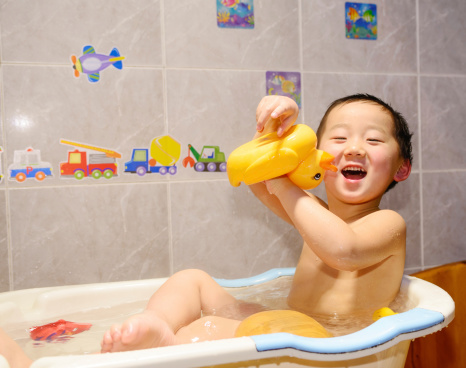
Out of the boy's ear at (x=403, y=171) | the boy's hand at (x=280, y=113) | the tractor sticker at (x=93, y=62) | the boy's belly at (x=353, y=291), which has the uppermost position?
the tractor sticker at (x=93, y=62)

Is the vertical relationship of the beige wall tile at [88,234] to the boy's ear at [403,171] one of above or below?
below

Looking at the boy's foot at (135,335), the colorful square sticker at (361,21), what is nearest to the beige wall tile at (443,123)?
the colorful square sticker at (361,21)

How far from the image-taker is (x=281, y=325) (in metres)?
0.81

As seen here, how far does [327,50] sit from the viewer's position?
1.51m

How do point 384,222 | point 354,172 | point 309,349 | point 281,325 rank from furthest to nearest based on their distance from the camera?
point 354,172, point 384,222, point 281,325, point 309,349

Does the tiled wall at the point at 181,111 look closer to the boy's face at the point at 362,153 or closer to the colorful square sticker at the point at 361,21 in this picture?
the colorful square sticker at the point at 361,21

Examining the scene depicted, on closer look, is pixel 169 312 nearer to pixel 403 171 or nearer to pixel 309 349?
pixel 309 349

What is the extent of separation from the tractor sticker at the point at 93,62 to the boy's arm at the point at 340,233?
2.21 feet

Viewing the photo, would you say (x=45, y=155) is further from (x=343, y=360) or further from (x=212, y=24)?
(x=343, y=360)

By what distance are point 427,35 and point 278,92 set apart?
0.61m

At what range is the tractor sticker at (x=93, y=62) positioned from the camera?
130 centimetres

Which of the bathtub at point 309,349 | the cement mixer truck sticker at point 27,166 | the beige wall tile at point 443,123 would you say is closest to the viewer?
the bathtub at point 309,349

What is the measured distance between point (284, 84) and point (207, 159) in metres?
0.36

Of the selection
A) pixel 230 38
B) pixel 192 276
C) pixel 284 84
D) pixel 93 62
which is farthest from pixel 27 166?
pixel 284 84
